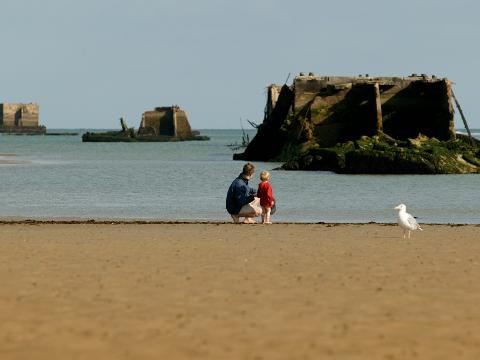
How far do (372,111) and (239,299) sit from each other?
4740cm

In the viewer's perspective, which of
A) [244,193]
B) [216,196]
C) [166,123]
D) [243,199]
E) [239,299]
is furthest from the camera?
[166,123]

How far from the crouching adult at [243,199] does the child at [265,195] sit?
0.36ft

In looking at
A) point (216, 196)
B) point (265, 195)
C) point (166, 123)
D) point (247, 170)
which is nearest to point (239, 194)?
point (265, 195)

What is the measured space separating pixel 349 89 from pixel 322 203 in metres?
28.7

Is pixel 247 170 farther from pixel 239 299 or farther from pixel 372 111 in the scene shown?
pixel 372 111

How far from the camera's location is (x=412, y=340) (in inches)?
353

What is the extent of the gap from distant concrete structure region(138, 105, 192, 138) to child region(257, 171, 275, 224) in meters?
134

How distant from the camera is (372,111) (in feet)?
188

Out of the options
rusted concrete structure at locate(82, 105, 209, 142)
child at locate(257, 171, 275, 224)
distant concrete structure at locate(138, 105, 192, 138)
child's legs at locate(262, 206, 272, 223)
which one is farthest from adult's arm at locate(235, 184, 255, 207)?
distant concrete structure at locate(138, 105, 192, 138)

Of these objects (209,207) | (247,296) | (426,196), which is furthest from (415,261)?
(426,196)

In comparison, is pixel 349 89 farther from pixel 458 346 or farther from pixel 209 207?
pixel 458 346

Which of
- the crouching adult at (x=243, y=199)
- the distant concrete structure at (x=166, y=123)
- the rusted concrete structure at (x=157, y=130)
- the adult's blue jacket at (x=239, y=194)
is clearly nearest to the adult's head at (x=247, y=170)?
the crouching adult at (x=243, y=199)

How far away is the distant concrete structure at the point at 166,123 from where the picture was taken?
157 metres

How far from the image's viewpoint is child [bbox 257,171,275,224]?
811 inches
